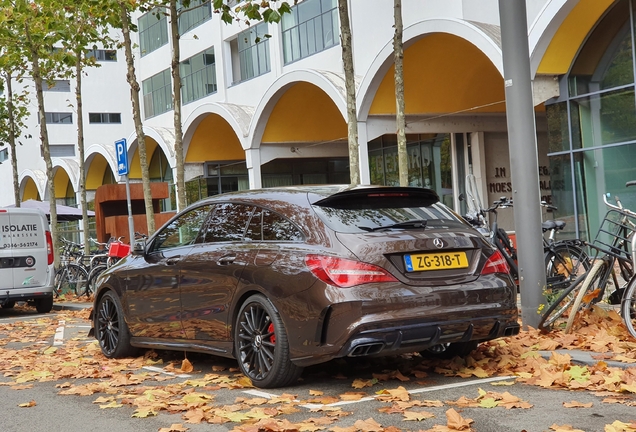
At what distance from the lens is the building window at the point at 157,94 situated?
35747 millimetres

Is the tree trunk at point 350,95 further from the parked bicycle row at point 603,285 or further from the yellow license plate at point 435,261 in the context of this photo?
the yellow license plate at point 435,261

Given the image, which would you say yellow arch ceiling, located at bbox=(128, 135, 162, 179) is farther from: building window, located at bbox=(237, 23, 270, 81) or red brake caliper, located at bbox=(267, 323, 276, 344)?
red brake caliper, located at bbox=(267, 323, 276, 344)

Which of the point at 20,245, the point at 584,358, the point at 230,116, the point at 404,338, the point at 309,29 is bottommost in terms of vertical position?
the point at 584,358

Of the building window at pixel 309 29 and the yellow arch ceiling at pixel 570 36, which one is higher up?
the building window at pixel 309 29

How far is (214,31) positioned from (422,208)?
82.7 ft

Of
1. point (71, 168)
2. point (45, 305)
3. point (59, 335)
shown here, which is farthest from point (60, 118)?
point (59, 335)

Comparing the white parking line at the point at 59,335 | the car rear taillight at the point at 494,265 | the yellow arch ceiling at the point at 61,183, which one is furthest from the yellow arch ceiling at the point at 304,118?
the yellow arch ceiling at the point at 61,183

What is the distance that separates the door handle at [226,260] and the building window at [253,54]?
20577mm

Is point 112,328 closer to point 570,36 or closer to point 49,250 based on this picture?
point 49,250

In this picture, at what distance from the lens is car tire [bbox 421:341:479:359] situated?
7.11 metres

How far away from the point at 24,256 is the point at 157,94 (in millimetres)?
22525

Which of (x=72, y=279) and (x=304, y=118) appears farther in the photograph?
(x=304, y=118)

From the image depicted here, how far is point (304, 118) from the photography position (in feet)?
84.5

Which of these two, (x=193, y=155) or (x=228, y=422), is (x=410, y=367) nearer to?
(x=228, y=422)
